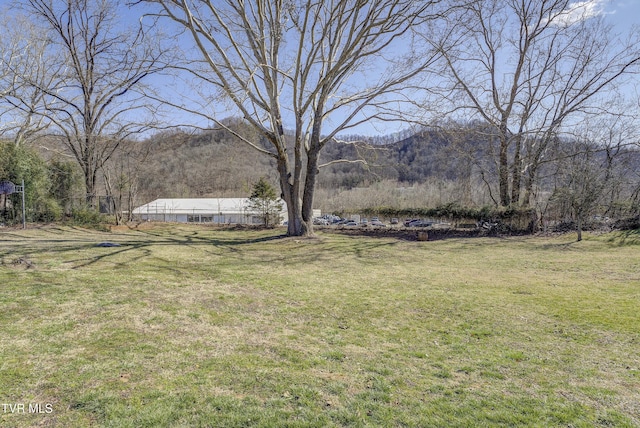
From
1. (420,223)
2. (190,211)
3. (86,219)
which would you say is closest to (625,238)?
(420,223)

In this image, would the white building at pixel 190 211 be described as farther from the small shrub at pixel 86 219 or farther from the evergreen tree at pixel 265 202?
the small shrub at pixel 86 219

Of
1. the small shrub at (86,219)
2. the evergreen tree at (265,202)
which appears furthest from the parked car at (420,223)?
the small shrub at (86,219)

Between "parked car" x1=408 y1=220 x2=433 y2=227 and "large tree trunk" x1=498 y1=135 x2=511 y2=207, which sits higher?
"large tree trunk" x1=498 y1=135 x2=511 y2=207

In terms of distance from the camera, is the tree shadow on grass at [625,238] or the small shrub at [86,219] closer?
the tree shadow on grass at [625,238]

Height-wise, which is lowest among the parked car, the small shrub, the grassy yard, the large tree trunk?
the grassy yard

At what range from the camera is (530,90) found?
18781 millimetres

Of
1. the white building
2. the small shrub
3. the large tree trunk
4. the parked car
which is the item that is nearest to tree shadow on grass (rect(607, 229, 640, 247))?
the large tree trunk

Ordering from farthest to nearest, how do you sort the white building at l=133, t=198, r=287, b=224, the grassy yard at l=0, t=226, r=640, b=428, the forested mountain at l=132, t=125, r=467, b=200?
the forested mountain at l=132, t=125, r=467, b=200 → the white building at l=133, t=198, r=287, b=224 → the grassy yard at l=0, t=226, r=640, b=428

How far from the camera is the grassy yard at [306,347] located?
2.31 m

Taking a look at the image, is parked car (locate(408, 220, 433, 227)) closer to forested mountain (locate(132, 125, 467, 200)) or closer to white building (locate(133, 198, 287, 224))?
forested mountain (locate(132, 125, 467, 200))

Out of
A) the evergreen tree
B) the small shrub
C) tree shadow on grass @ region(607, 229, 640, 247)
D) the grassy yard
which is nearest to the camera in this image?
the grassy yard

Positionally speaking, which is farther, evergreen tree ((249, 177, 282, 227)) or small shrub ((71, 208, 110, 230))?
evergreen tree ((249, 177, 282, 227))

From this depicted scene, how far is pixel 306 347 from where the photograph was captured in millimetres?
3492

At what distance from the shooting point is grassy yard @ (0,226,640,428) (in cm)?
231
